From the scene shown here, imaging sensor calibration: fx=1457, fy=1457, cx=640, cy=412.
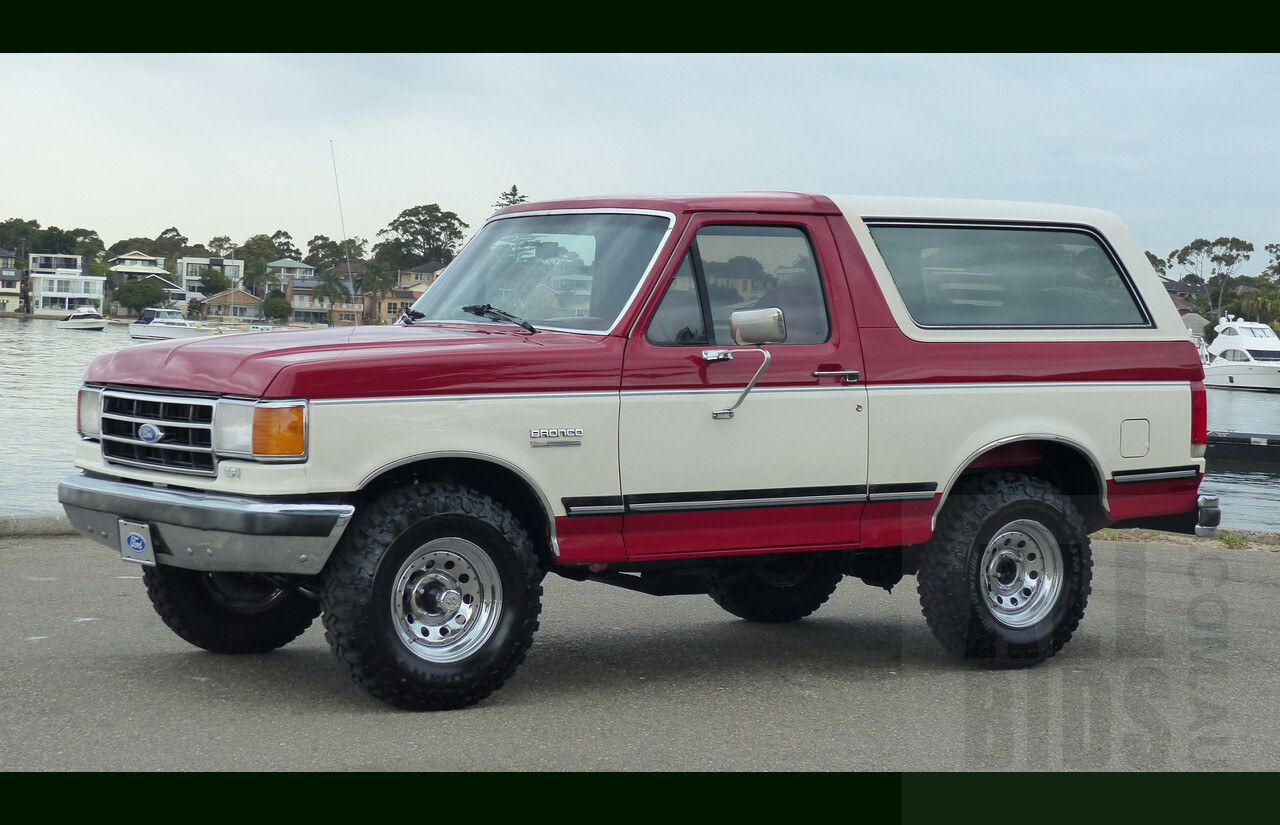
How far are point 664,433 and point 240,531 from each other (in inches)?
73.5

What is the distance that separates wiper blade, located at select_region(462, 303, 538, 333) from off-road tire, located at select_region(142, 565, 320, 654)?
63.0 inches

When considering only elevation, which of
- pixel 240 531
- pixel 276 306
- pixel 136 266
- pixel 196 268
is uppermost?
pixel 136 266

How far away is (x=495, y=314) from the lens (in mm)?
6801

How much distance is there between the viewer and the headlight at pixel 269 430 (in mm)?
5617

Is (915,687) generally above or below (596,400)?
below

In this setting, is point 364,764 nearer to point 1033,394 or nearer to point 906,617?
point 1033,394

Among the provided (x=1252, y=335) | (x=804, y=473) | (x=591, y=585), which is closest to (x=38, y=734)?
(x=804, y=473)

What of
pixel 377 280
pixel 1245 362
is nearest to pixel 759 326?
pixel 377 280

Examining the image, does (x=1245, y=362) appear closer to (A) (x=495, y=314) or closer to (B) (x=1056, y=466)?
(B) (x=1056, y=466)

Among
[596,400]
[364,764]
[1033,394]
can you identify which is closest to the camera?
[364,764]

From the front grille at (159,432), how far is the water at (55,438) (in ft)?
1.21

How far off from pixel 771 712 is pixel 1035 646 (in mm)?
1815

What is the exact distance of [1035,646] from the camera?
7406 mm

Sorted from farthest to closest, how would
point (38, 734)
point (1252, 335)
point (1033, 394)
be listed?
point (1252, 335)
point (1033, 394)
point (38, 734)
